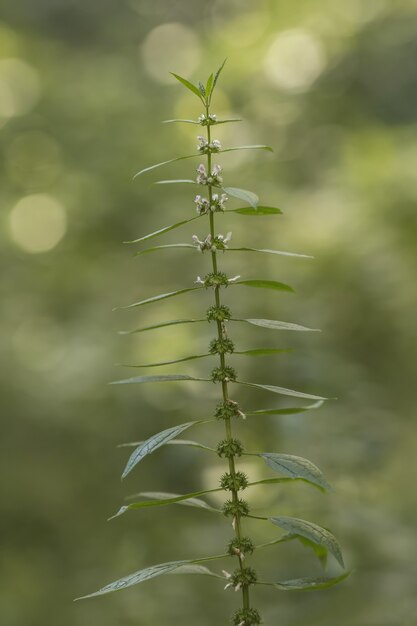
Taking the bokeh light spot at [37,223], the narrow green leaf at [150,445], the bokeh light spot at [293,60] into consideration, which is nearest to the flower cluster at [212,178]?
the narrow green leaf at [150,445]

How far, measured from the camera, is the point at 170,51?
4.10m

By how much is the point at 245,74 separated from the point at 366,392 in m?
1.55

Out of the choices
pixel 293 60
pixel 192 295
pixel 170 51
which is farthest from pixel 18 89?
pixel 192 295

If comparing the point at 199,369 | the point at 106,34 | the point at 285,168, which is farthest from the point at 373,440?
the point at 106,34

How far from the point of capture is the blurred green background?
8.00ft

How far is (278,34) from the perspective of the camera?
347cm

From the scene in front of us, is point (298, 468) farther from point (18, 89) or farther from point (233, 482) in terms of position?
point (18, 89)

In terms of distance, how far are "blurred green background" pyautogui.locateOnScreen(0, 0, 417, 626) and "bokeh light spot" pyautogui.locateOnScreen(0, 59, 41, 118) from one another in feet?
0.04

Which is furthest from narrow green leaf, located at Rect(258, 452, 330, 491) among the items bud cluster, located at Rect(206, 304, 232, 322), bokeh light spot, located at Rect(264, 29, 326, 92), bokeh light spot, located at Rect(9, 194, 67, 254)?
bokeh light spot, located at Rect(9, 194, 67, 254)

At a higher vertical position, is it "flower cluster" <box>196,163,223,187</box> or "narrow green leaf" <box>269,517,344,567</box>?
"flower cluster" <box>196,163,223,187</box>

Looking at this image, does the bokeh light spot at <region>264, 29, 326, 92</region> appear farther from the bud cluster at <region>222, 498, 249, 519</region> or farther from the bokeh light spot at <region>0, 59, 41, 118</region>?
the bud cluster at <region>222, 498, 249, 519</region>

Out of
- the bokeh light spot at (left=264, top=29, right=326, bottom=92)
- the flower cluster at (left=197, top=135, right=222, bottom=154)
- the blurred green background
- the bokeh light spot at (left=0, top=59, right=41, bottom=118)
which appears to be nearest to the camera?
the flower cluster at (left=197, top=135, right=222, bottom=154)

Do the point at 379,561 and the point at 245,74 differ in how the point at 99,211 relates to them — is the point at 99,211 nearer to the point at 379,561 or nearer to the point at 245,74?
the point at 245,74

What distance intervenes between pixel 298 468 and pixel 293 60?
3.15m
